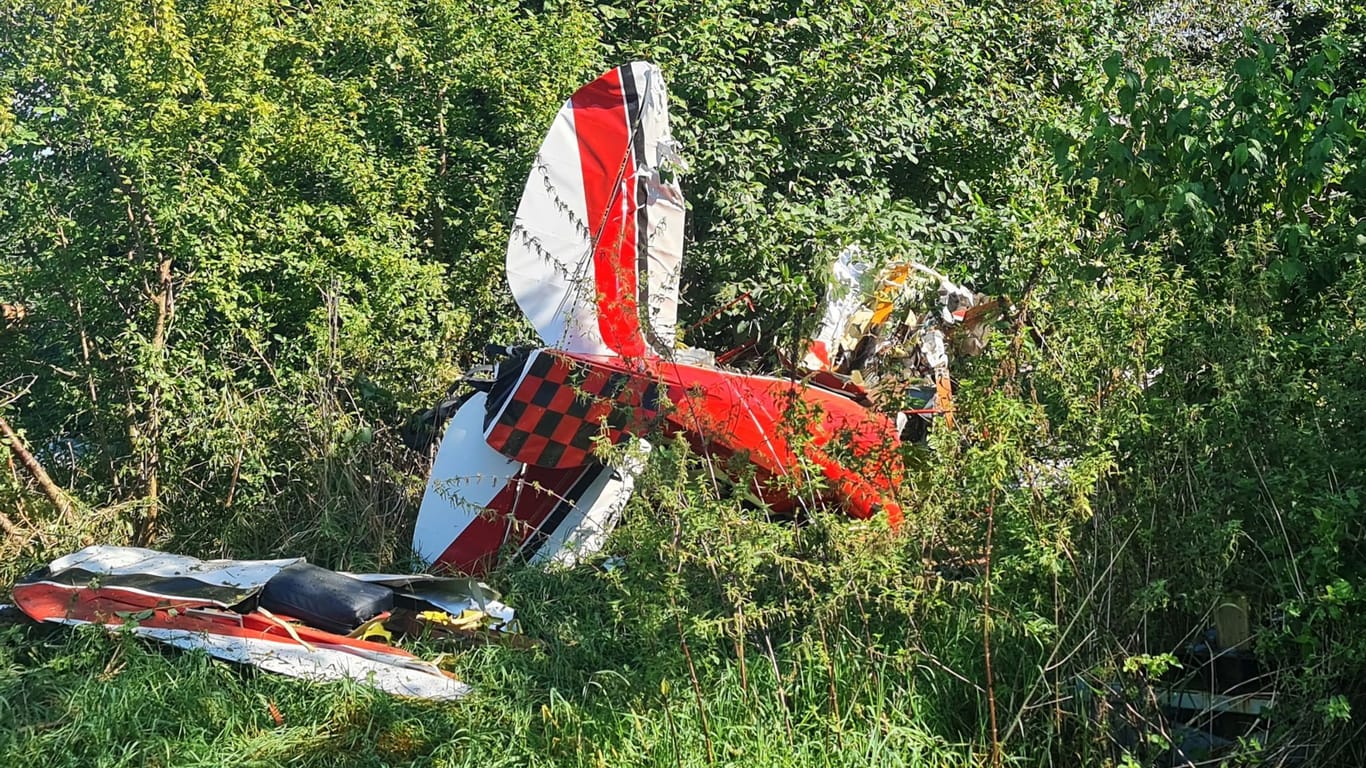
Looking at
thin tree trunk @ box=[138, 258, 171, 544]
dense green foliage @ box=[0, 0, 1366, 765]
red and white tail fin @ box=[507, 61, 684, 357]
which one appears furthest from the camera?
thin tree trunk @ box=[138, 258, 171, 544]

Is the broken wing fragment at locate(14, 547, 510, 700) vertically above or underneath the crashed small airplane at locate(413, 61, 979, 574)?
underneath

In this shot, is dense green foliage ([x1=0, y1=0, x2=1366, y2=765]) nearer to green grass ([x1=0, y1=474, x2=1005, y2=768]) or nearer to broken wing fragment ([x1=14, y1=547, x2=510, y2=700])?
green grass ([x1=0, y1=474, x2=1005, y2=768])

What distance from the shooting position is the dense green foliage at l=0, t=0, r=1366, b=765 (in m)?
3.52

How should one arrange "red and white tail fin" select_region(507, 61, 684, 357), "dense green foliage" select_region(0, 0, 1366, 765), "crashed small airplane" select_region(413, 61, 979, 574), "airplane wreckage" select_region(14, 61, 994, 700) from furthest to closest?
"red and white tail fin" select_region(507, 61, 684, 357)
"crashed small airplane" select_region(413, 61, 979, 574)
"airplane wreckage" select_region(14, 61, 994, 700)
"dense green foliage" select_region(0, 0, 1366, 765)

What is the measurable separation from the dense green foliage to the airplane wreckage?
212 millimetres

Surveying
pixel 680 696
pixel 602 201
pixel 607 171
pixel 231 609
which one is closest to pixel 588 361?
pixel 602 201

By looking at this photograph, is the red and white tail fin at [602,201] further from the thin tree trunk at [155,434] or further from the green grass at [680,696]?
the green grass at [680,696]

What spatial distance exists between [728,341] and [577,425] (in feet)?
8.42

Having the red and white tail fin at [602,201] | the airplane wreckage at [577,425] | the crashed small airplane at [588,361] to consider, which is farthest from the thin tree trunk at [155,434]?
the red and white tail fin at [602,201]

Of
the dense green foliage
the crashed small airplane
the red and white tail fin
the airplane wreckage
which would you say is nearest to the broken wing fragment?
the airplane wreckage

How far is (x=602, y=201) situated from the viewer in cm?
620

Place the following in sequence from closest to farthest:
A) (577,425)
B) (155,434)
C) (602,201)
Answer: (577,425)
(602,201)
(155,434)

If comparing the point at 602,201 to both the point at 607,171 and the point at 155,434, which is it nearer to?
the point at 607,171

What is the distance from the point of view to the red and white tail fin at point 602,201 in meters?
6.11
